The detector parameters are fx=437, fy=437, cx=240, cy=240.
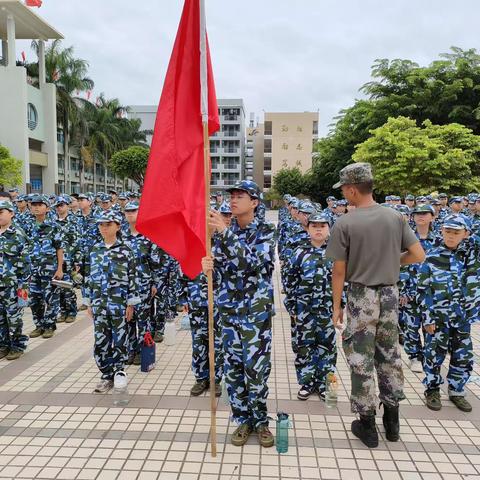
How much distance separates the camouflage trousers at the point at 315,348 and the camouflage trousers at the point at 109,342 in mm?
1973

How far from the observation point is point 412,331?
18.1 feet

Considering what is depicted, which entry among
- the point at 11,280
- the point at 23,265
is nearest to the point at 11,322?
the point at 11,280

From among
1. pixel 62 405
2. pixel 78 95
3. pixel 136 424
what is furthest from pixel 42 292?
pixel 78 95

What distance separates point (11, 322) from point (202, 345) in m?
2.86

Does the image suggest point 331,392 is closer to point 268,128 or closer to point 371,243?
point 371,243

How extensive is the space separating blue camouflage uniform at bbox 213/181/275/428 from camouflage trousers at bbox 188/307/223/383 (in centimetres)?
105

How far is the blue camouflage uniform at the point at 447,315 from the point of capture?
4.43 meters

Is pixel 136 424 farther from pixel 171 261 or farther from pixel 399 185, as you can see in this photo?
pixel 399 185

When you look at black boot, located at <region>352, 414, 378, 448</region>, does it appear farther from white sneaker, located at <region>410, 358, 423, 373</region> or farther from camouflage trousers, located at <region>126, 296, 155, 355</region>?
camouflage trousers, located at <region>126, 296, 155, 355</region>

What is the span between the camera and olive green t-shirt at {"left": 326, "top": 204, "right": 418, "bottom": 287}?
3586mm

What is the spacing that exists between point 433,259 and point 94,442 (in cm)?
376

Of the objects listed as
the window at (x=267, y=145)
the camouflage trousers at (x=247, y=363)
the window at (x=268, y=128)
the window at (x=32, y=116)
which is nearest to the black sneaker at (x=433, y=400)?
the camouflage trousers at (x=247, y=363)

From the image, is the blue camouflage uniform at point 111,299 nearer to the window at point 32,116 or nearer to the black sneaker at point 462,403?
the black sneaker at point 462,403

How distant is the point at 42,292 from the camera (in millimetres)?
7078
